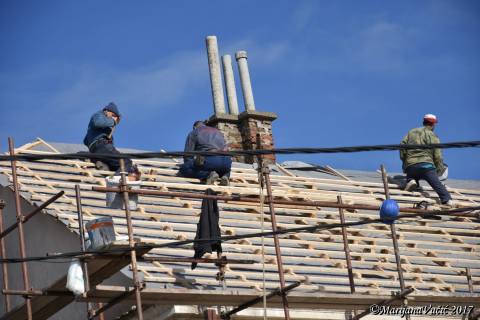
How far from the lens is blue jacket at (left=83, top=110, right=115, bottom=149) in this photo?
1101cm

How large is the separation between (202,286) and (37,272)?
252cm

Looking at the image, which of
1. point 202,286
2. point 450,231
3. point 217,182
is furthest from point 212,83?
point 202,286

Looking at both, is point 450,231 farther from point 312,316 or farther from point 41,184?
point 41,184

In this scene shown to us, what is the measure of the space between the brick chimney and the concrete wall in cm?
462

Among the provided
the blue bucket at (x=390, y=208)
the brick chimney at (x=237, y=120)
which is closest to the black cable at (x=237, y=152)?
the blue bucket at (x=390, y=208)

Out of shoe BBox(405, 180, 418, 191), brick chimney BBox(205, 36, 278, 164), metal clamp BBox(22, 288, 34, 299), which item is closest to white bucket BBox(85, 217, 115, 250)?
metal clamp BBox(22, 288, 34, 299)

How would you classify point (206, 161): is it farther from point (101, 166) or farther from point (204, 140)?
point (101, 166)

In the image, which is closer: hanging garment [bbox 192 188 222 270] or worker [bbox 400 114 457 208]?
hanging garment [bbox 192 188 222 270]

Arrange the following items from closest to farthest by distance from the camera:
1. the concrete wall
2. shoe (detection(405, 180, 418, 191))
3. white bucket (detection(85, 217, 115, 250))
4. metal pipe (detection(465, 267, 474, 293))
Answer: white bucket (detection(85, 217, 115, 250)), the concrete wall, metal pipe (detection(465, 267, 474, 293)), shoe (detection(405, 180, 418, 191))

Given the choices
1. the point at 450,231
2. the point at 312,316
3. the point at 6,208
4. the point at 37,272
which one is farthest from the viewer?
the point at 450,231

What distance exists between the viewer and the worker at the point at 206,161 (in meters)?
11.0

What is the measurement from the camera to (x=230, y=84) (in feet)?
50.4

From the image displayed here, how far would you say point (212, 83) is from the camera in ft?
50.3

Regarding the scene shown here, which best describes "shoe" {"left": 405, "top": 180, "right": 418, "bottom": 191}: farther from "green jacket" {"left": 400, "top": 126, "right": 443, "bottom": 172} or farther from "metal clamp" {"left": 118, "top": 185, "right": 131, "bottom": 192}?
"metal clamp" {"left": 118, "top": 185, "right": 131, "bottom": 192}
